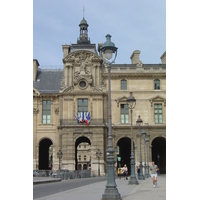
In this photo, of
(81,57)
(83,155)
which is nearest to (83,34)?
(81,57)

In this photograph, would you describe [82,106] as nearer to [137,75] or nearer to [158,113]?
[137,75]

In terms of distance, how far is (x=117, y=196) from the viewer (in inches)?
591

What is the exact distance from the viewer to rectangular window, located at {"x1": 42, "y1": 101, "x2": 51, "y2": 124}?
54969 millimetres

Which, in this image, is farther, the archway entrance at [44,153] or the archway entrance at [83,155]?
the archway entrance at [83,155]

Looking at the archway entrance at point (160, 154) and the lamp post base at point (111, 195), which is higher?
the lamp post base at point (111, 195)

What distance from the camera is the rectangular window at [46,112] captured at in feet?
180

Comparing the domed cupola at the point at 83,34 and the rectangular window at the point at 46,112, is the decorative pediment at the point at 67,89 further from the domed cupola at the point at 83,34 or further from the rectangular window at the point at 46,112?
the domed cupola at the point at 83,34

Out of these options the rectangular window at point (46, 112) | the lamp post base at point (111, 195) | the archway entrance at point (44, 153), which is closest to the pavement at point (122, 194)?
the lamp post base at point (111, 195)

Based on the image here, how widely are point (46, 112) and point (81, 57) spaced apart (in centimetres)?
996

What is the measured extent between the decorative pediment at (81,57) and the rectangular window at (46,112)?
7179 mm

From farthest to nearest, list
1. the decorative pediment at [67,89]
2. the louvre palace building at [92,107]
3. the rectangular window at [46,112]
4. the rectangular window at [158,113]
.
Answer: the rectangular window at [158,113] → the rectangular window at [46,112] → the decorative pediment at [67,89] → the louvre palace building at [92,107]
